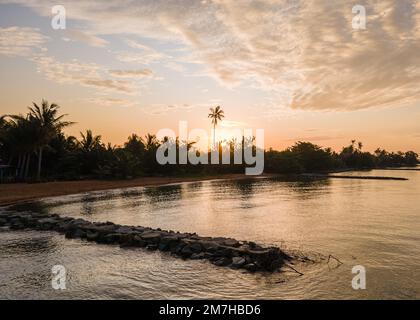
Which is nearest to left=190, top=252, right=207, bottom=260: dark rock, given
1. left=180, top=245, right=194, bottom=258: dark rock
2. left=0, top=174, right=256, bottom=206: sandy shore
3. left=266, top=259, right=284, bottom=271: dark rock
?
left=180, top=245, right=194, bottom=258: dark rock

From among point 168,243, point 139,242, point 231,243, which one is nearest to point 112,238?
point 139,242

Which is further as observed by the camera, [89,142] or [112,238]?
[89,142]

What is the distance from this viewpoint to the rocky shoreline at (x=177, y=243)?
13.9 meters

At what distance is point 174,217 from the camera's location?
2708cm

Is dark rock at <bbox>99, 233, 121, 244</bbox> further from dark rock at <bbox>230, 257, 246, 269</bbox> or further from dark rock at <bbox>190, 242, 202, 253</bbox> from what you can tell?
dark rock at <bbox>230, 257, 246, 269</bbox>

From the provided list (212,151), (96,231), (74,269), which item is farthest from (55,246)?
(212,151)

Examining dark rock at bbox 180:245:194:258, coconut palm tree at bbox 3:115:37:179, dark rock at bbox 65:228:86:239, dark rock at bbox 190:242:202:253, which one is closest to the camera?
dark rock at bbox 180:245:194:258

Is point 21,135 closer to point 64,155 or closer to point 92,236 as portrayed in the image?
point 64,155

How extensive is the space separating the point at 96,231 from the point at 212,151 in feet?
258

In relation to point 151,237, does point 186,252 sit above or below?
below

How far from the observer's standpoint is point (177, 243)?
16.5 meters

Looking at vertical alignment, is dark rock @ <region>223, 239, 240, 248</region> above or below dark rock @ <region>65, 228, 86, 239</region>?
above

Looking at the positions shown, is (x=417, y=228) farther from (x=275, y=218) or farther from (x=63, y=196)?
(x=63, y=196)

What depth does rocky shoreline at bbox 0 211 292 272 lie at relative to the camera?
45.8ft
